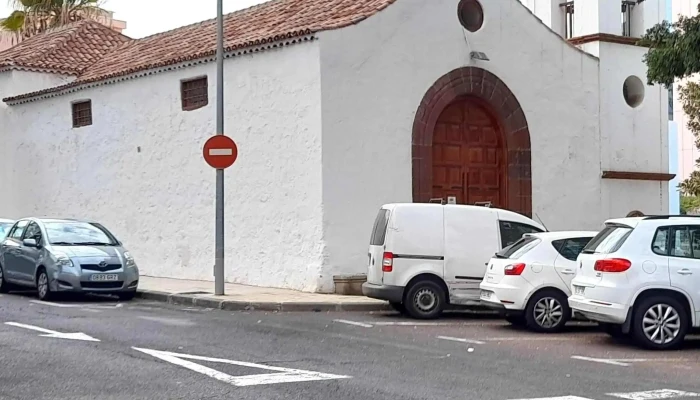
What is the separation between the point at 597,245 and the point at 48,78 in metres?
20.0

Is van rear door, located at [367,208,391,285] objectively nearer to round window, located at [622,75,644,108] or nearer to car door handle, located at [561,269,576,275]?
car door handle, located at [561,269,576,275]

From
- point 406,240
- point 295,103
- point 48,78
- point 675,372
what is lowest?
point 675,372

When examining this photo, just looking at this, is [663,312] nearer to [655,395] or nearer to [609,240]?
[609,240]

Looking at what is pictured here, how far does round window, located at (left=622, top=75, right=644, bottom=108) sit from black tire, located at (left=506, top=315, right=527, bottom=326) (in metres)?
10.5

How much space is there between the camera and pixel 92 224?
1895 centimetres

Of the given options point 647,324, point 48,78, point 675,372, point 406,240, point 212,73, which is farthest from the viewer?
point 48,78

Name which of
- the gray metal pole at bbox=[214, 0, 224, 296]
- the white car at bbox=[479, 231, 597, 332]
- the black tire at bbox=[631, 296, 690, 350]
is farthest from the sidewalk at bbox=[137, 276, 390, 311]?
the black tire at bbox=[631, 296, 690, 350]

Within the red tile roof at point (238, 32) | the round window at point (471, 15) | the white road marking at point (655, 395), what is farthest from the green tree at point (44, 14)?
the white road marking at point (655, 395)

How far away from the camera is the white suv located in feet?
38.8

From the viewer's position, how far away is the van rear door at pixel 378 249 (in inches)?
608

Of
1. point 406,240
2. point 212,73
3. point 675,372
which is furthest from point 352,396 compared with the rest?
point 212,73

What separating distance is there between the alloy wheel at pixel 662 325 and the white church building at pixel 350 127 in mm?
7440

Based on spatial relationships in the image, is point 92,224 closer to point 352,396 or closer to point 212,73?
point 212,73

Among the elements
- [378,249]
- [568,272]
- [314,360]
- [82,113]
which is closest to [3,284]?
[82,113]
